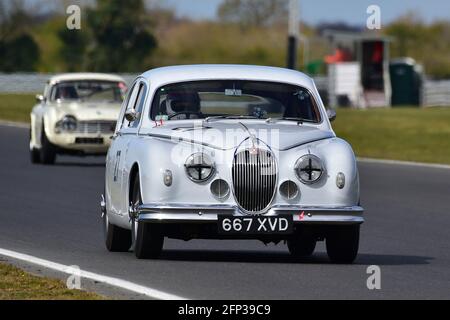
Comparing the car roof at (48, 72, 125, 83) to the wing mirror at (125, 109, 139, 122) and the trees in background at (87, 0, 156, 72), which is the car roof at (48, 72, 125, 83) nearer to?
the wing mirror at (125, 109, 139, 122)

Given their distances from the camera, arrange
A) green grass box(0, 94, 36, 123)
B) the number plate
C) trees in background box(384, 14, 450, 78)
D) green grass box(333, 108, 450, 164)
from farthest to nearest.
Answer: trees in background box(384, 14, 450, 78), green grass box(0, 94, 36, 123), green grass box(333, 108, 450, 164), the number plate

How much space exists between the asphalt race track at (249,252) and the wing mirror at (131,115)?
3.74 feet

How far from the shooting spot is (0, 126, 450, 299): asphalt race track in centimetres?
1084

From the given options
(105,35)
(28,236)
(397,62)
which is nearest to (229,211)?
(28,236)

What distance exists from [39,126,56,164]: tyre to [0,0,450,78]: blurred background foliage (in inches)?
1612

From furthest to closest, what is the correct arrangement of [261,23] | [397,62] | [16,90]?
1. [261,23]
2. [397,62]
3. [16,90]

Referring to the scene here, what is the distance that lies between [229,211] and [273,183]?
1.33 ft

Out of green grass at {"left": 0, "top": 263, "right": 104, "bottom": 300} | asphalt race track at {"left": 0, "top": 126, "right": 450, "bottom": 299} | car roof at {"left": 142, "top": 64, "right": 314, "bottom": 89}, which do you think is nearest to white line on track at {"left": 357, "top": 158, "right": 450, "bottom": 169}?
asphalt race track at {"left": 0, "top": 126, "right": 450, "bottom": 299}

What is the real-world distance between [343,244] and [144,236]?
1.55 meters

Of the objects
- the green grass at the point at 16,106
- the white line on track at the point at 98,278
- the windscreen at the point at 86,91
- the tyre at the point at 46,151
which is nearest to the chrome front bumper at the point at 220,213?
the white line on track at the point at 98,278

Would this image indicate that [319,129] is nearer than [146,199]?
No

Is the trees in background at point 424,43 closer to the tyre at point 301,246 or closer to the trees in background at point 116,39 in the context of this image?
the trees in background at point 116,39
